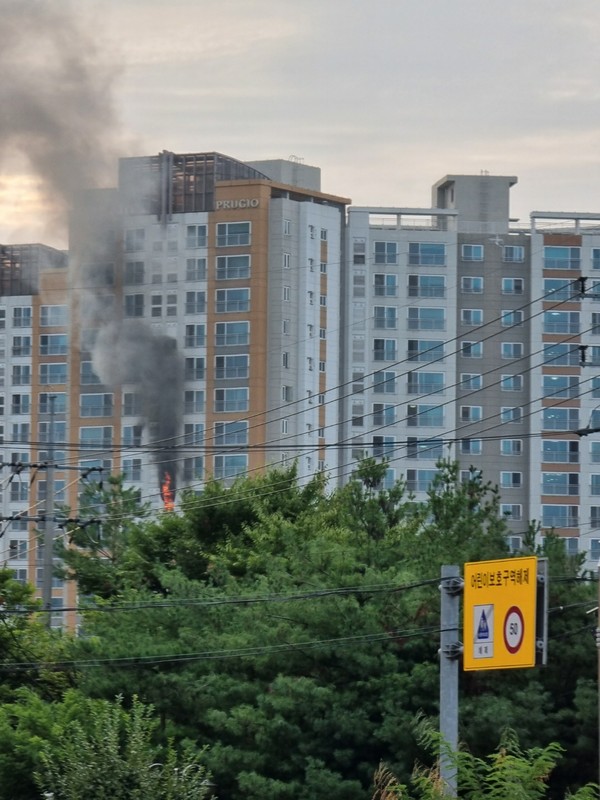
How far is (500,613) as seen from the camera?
2742 centimetres

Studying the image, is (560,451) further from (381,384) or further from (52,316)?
(52,316)

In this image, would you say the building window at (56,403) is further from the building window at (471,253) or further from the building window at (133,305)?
the building window at (471,253)

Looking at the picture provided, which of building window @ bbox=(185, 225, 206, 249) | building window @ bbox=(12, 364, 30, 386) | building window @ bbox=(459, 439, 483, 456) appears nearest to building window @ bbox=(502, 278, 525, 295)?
building window @ bbox=(459, 439, 483, 456)

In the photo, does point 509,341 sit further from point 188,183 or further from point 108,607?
point 108,607

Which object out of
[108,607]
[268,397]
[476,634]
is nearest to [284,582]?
[108,607]

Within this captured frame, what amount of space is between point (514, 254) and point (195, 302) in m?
21.6

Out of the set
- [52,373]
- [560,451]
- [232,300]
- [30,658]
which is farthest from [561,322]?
[30,658]

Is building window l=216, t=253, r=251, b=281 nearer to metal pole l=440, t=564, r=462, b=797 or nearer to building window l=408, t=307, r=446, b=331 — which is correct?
A: building window l=408, t=307, r=446, b=331

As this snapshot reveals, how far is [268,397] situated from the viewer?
104500 mm

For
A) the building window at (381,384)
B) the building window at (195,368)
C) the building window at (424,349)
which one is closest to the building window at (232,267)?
the building window at (195,368)

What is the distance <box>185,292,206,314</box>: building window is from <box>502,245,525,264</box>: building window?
20404mm

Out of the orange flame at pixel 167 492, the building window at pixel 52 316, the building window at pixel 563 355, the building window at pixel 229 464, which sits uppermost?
the building window at pixel 52 316

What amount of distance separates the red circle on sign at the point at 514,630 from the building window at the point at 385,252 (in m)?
83.7

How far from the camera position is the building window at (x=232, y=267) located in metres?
105
